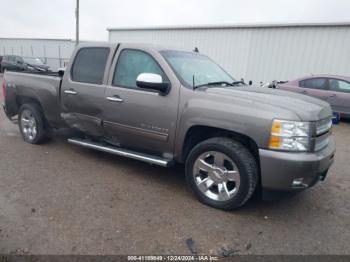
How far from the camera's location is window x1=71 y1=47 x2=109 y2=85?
14.3 ft

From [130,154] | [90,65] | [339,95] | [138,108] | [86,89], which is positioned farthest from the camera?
[339,95]

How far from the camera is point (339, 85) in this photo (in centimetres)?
933

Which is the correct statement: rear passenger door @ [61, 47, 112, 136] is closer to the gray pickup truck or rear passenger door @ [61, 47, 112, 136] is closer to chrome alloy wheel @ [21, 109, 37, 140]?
the gray pickup truck

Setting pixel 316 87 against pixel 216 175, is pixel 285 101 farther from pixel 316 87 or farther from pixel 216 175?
pixel 316 87

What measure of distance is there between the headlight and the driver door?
3.94ft

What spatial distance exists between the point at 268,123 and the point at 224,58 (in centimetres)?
1295

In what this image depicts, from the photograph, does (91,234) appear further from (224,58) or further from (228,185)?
(224,58)

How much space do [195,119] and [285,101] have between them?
1006 millimetres

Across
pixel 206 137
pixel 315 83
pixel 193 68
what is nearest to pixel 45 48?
pixel 315 83

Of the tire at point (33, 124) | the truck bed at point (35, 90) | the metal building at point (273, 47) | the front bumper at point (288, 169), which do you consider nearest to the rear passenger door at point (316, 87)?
the metal building at point (273, 47)

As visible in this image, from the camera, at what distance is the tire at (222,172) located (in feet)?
10.3

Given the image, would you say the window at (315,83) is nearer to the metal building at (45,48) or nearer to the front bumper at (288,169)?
the front bumper at (288,169)

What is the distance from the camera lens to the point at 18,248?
2.57 meters

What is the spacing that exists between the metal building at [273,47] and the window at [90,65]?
6818 mm
